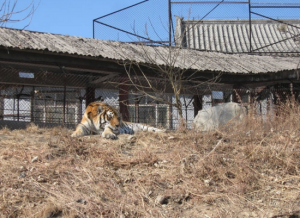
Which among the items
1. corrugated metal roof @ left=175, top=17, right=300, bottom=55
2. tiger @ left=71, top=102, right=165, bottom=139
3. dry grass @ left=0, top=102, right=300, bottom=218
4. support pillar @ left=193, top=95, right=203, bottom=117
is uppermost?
corrugated metal roof @ left=175, top=17, right=300, bottom=55

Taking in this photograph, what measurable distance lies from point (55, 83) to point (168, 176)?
7795 mm

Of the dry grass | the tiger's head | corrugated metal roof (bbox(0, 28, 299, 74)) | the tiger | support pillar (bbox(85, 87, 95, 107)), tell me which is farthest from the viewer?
support pillar (bbox(85, 87, 95, 107))

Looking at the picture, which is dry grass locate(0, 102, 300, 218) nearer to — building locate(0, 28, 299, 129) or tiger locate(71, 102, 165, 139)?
tiger locate(71, 102, 165, 139)

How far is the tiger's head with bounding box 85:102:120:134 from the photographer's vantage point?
7.16 meters

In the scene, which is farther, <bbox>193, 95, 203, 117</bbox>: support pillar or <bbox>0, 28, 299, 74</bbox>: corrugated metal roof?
<bbox>193, 95, 203, 117</bbox>: support pillar

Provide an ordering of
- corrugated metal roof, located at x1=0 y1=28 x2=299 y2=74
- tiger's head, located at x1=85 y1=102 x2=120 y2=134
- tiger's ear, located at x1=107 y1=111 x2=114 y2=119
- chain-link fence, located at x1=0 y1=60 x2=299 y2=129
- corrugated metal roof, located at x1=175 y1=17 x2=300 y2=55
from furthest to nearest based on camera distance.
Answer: corrugated metal roof, located at x1=175 y1=17 x2=300 y2=55 < chain-link fence, located at x1=0 y1=60 x2=299 y2=129 < corrugated metal roof, located at x1=0 y1=28 x2=299 y2=74 < tiger's ear, located at x1=107 y1=111 x2=114 y2=119 < tiger's head, located at x1=85 y1=102 x2=120 y2=134

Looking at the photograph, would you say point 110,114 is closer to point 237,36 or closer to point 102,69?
point 102,69

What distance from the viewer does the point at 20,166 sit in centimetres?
468

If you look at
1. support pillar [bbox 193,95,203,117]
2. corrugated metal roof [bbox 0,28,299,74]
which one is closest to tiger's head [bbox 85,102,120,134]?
corrugated metal roof [bbox 0,28,299,74]

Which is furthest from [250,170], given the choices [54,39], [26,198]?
[54,39]

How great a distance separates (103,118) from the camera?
24.2 ft

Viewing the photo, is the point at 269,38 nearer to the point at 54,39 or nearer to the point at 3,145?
the point at 54,39

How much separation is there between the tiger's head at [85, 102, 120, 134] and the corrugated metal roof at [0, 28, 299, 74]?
5.02 feet

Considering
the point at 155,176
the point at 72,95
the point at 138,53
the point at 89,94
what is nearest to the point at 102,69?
the point at 138,53
